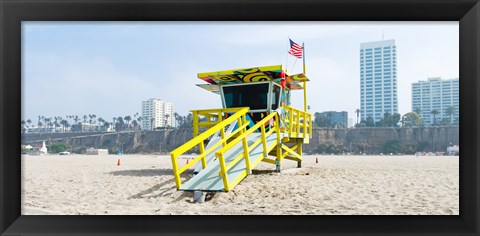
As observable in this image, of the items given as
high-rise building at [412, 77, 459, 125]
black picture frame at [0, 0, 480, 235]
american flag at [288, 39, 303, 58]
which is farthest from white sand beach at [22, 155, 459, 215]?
high-rise building at [412, 77, 459, 125]

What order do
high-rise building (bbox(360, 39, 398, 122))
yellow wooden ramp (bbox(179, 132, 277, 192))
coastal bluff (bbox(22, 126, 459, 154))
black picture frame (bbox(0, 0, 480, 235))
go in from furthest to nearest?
high-rise building (bbox(360, 39, 398, 122)), coastal bluff (bbox(22, 126, 459, 154)), yellow wooden ramp (bbox(179, 132, 277, 192)), black picture frame (bbox(0, 0, 480, 235))

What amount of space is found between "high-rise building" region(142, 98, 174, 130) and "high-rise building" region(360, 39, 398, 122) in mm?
52682

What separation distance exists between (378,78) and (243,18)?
10618 cm

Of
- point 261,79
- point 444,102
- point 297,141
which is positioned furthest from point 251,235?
point 444,102

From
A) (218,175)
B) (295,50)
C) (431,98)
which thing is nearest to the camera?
(218,175)

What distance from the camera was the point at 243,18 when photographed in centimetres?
269

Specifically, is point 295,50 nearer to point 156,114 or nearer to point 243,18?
point 243,18

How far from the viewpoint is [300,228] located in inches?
103

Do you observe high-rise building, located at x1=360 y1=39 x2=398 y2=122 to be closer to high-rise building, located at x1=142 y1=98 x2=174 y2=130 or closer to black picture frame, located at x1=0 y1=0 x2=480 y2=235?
high-rise building, located at x1=142 y1=98 x2=174 y2=130

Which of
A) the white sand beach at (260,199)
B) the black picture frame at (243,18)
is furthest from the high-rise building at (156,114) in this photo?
the black picture frame at (243,18)

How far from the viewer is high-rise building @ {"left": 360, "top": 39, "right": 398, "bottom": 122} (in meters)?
101

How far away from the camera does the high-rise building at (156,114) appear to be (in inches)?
3735

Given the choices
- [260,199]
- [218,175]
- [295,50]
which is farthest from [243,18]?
[295,50]

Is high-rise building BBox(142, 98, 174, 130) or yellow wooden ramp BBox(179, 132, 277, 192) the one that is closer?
yellow wooden ramp BBox(179, 132, 277, 192)
